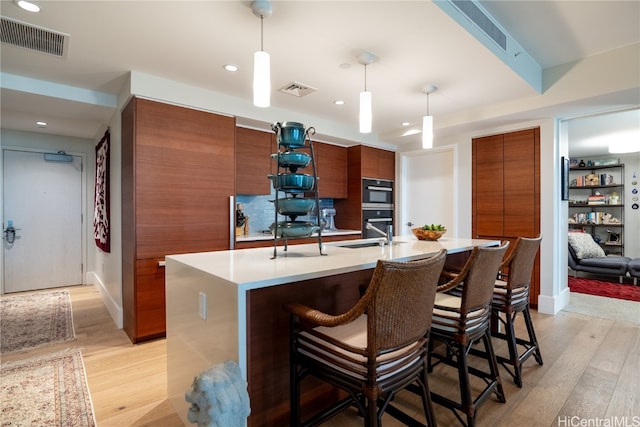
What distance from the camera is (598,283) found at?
203 inches

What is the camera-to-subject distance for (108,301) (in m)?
3.80

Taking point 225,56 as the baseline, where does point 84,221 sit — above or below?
below

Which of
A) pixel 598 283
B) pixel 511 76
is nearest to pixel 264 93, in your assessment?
pixel 511 76

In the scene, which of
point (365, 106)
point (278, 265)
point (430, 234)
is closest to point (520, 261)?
point (430, 234)

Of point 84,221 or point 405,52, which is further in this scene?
point 84,221

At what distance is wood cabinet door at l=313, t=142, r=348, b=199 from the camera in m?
4.64

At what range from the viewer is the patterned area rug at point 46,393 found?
180 centimetres

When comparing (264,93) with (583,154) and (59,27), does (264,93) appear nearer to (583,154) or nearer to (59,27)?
(59,27)

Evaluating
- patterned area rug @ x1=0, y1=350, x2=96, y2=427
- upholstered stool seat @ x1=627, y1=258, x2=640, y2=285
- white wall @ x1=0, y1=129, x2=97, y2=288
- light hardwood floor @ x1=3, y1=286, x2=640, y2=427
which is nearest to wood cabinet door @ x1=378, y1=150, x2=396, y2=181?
light hardwood floor @ x1=3, y1=286, x2=640, y2=427

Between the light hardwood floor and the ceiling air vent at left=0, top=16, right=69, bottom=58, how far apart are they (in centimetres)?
238

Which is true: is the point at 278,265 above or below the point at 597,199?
below

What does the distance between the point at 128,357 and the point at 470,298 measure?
2621mm

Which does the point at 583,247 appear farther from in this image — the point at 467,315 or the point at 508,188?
the point at 467,315

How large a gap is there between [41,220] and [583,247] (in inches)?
343
